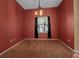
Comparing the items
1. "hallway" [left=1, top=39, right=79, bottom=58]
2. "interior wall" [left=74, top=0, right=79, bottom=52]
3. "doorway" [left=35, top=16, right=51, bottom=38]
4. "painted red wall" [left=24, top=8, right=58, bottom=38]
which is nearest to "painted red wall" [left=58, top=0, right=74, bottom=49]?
"interior wall" [left=74, top=0, right=79, bottom=52]

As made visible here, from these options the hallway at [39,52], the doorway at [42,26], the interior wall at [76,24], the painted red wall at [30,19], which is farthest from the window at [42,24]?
the interior wall at [76,24]

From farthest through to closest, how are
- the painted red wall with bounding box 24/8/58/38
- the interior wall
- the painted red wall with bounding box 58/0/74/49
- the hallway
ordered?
the painted red wall with bounding box 24/8/58/38
the painted red wall with bounding box 58/0/74/49
the interior wall
the hallway

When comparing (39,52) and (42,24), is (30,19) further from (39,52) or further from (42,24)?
(39,52)

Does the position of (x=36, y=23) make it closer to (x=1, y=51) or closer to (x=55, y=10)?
(x=55, y=10)

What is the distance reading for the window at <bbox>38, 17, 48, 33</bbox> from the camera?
1088cm

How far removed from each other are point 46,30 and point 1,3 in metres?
6.36

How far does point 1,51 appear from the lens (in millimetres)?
4918

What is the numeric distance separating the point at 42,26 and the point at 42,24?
0.18m

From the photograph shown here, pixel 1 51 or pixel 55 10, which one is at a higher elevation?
pixel 55 10

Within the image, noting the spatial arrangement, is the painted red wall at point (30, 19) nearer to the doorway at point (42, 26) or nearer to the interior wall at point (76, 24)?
the doorway at point (42, 26)

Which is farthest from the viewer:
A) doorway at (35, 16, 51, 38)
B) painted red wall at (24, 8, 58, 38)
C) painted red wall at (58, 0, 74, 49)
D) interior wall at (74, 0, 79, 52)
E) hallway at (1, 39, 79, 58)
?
doorway at (35, 16, 51, 38)

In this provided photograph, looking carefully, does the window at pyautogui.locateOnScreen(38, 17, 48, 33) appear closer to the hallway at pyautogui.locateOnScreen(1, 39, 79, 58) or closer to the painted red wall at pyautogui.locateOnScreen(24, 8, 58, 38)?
the painted red wall at pyautogui.locateOnScreen(24, 8, 58, 38)

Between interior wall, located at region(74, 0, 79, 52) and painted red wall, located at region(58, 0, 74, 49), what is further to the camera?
painted red wall, located at region(58, 0, 74, 49)

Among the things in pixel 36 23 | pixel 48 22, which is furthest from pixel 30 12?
pixel 48 22
